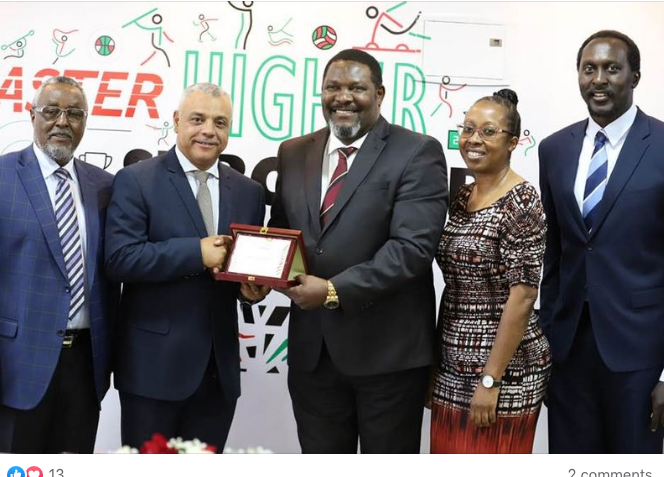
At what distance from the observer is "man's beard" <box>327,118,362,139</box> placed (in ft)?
10.1

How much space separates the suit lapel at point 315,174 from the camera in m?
3.01

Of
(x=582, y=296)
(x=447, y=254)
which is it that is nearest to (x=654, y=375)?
(x=582, y=296)

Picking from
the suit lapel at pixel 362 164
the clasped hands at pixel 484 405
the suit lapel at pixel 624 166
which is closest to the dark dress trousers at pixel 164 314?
the suit lapel at pixel 362 164

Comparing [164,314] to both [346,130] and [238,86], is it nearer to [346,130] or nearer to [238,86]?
[346,130]

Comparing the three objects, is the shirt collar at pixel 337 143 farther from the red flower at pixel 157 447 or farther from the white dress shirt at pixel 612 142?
the red flower at pixel 157 447

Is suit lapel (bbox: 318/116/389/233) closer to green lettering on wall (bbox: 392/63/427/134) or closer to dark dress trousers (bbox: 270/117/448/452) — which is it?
dark dress trousers (bbox: 270/117/448/452)

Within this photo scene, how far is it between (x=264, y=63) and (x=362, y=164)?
1.37 meters

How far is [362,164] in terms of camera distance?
302cm

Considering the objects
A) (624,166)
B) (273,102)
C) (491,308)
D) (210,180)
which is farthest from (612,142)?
(273,102)

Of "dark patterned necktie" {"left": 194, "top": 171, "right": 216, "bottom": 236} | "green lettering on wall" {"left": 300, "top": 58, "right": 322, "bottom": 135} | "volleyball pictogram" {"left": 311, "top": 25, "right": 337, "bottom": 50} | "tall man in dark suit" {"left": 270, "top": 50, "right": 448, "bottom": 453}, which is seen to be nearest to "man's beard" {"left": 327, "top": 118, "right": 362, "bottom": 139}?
"tall man in dark suit" {"left": 270, "top": 50, "right": 448, "bottom": 453}

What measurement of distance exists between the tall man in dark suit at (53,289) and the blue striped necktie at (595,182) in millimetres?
1911
